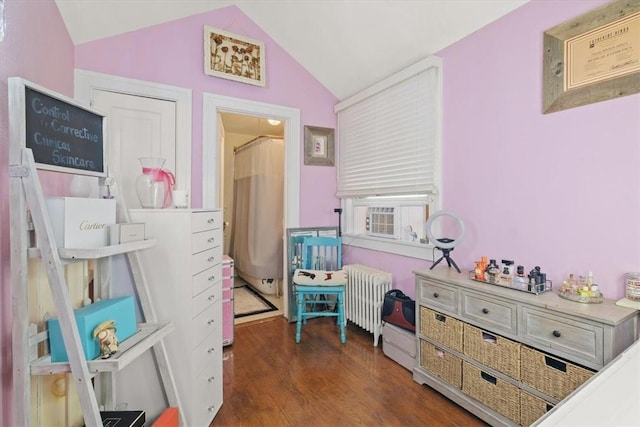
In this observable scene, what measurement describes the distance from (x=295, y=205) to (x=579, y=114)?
89.8 inches

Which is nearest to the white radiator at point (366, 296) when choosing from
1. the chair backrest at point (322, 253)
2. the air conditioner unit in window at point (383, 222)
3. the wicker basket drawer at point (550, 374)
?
the chair backrest at point (322, 253)

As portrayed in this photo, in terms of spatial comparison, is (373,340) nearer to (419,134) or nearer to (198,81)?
(419,134)

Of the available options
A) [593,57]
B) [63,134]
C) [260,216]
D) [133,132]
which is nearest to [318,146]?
[260,216]

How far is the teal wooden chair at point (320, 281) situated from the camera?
2631 millimetres

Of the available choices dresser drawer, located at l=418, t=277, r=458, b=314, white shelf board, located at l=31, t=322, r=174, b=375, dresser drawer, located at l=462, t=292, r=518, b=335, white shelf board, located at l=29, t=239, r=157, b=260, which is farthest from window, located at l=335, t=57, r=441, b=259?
white shelf board, located at l=29, t=239, r=157, b=260

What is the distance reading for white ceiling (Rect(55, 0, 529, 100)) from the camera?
1965 mm

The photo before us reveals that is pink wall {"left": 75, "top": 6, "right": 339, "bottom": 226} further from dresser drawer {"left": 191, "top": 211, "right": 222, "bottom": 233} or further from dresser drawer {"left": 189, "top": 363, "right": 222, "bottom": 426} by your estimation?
dresser drawer {"left": 189, "top": 363, "right": 222, "bottom": 426}

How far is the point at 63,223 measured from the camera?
1090 mm

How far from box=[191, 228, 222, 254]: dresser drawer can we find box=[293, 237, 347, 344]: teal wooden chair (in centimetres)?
104

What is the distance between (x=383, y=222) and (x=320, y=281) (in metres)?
0.85

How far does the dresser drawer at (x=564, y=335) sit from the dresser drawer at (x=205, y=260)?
1638 millimetres

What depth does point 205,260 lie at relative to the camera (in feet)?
5.38

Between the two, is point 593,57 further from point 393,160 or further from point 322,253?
point 322,253

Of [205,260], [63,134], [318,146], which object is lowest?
[205,260]
